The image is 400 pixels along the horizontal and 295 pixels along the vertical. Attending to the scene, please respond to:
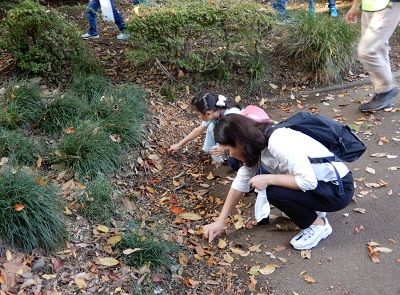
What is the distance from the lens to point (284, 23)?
716 cm

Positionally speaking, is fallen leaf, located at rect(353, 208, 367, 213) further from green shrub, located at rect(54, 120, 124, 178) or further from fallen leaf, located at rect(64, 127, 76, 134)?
fallen leaf, located at rect(64, 127, 76, 134)

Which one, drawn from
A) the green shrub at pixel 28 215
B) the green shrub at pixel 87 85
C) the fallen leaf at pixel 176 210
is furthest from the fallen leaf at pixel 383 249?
the green shrub at pixel 87 85

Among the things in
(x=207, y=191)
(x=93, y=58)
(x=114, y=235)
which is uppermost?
(x=93, y=58)

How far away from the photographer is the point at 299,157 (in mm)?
3145

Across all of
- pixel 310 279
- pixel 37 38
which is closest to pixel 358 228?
pixel 310 279

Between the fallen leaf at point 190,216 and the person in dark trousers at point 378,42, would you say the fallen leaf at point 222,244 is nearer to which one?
the fallen leaf at point 190,216

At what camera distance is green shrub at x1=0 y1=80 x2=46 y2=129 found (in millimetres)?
4590

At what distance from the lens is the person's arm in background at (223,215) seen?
3.53m

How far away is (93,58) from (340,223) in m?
3.72

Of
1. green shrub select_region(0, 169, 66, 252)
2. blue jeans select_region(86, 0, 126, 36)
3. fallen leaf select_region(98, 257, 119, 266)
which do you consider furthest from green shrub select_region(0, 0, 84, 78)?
fallen leaf select_region(98, 257, 119, 266)

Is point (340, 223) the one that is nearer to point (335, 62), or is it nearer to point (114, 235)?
point (114, 235)

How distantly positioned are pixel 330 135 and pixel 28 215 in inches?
85.3

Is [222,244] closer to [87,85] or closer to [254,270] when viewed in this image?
[254,270]

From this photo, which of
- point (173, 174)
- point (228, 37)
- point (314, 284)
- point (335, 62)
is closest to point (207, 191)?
point (173, 174)
